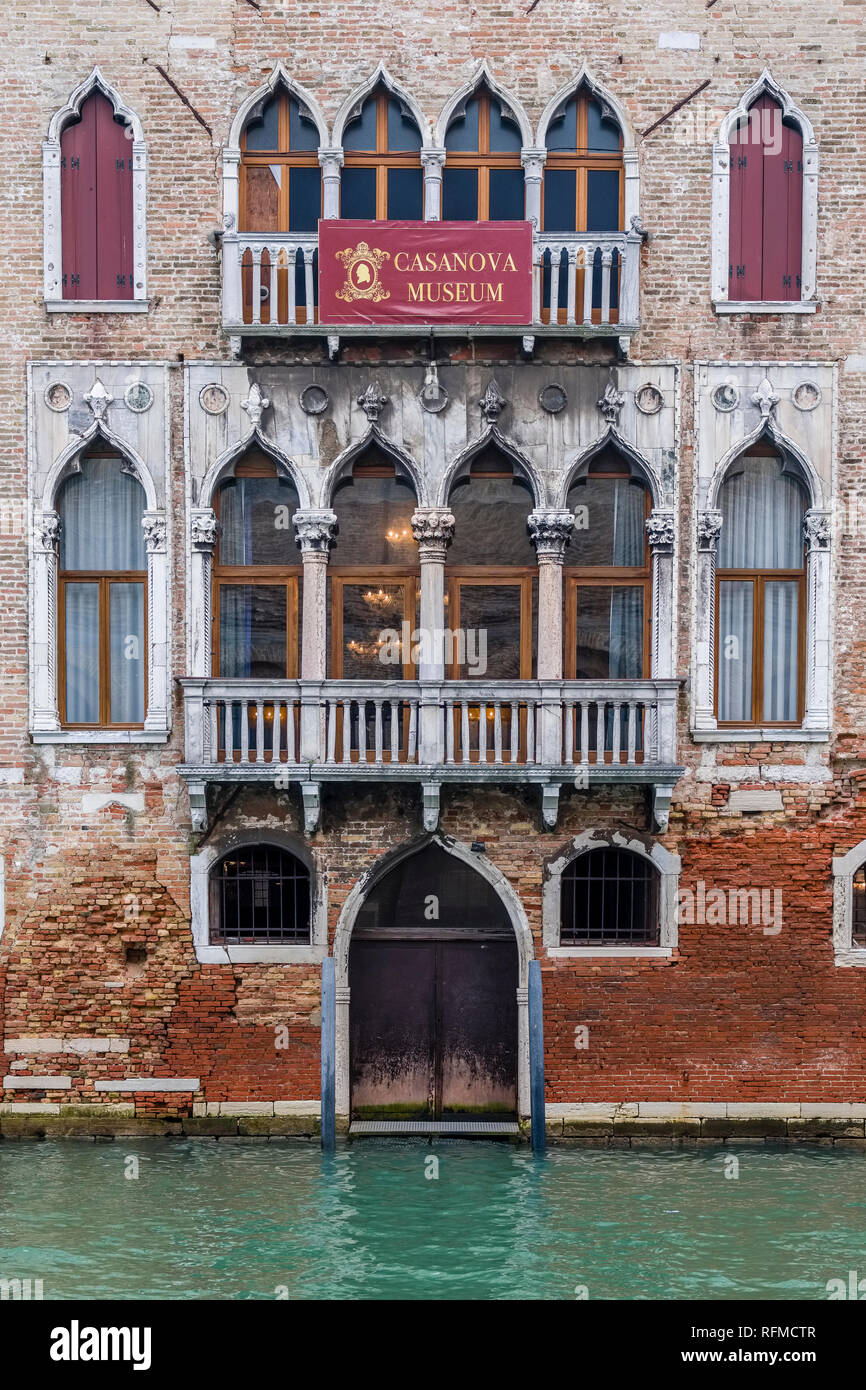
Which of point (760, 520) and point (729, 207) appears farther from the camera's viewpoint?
point (760, 520)

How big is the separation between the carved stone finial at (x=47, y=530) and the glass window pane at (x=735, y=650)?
21.2 ft

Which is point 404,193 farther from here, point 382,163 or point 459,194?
point 459,194

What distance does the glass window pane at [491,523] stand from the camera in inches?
589

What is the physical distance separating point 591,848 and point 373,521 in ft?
12.5

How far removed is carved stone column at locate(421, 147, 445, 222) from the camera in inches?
573

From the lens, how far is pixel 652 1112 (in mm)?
14680

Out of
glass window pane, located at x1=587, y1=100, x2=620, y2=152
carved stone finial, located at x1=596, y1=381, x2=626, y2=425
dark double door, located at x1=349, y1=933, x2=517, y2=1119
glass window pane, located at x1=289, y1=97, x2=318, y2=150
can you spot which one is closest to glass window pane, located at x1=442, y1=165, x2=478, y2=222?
glass window pane, located at x1=587, y1=100, x2=620, y2=152

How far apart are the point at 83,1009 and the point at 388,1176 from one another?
3.43 m

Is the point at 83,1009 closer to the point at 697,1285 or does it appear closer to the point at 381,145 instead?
the point at 697,1285

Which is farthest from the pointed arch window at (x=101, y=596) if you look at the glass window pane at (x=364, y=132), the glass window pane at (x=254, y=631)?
the glass window pane at (x=364, y=132)

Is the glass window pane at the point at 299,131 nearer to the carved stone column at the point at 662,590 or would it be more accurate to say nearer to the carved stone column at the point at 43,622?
the carved stone column at the point at 43,622

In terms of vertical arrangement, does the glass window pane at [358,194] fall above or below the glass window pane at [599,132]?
below

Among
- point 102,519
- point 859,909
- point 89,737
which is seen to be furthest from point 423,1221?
point 102,519

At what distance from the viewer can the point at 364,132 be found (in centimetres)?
1480
